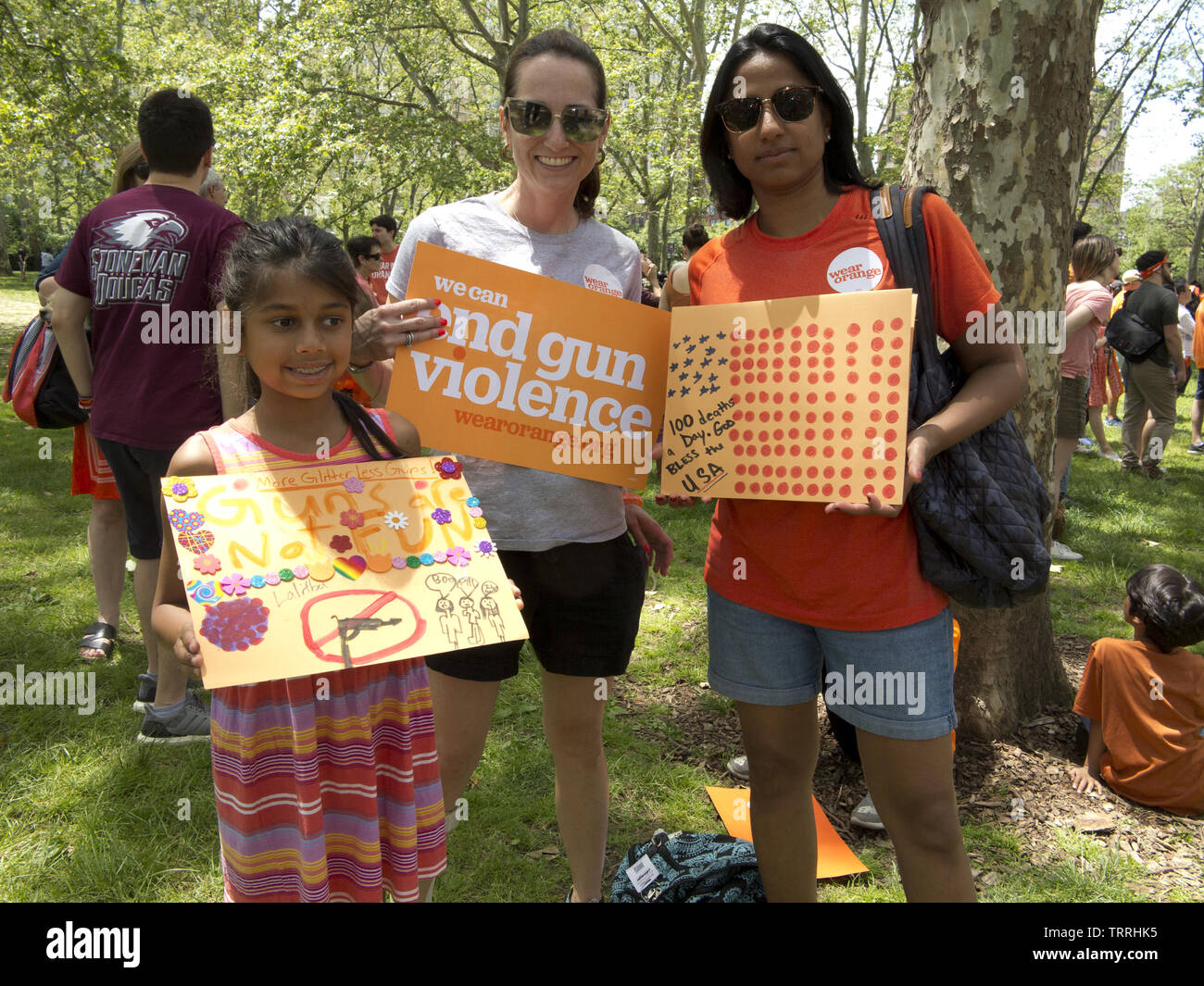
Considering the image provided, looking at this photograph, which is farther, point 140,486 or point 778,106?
point 140,486

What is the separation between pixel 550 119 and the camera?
7.14 feet

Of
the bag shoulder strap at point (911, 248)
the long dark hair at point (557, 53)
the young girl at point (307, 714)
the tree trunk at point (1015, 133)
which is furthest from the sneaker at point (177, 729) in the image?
the tree trunk at point (1015, 133)

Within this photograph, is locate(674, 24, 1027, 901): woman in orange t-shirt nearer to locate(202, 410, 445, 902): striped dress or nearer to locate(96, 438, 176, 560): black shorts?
locate(202, 410, 445, 902): striped dress

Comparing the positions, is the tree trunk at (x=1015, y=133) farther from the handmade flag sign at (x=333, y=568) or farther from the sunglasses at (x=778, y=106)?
the handmade flag sign at (x=333, y=568)

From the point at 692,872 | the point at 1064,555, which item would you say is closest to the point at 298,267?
the point at 692,872

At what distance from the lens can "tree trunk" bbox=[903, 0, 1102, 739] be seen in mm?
3320

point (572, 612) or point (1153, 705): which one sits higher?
point (572, 612)

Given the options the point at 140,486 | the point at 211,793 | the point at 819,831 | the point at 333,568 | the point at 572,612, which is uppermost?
the point at 140,486

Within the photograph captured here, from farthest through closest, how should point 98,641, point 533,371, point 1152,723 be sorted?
point 98,641 < point 1152,723 < point 533,371

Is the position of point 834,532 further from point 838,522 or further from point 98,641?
point 98,641

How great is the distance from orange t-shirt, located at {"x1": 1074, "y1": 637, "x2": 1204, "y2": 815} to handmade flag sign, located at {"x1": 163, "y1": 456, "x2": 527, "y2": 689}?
287 cm

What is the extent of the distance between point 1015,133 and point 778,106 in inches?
73.0

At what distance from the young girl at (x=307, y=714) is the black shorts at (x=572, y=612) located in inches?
14.5

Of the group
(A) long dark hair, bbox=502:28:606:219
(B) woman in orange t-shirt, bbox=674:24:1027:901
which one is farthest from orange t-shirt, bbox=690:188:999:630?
(A) long dark hair, bbox=502:28:606:219
